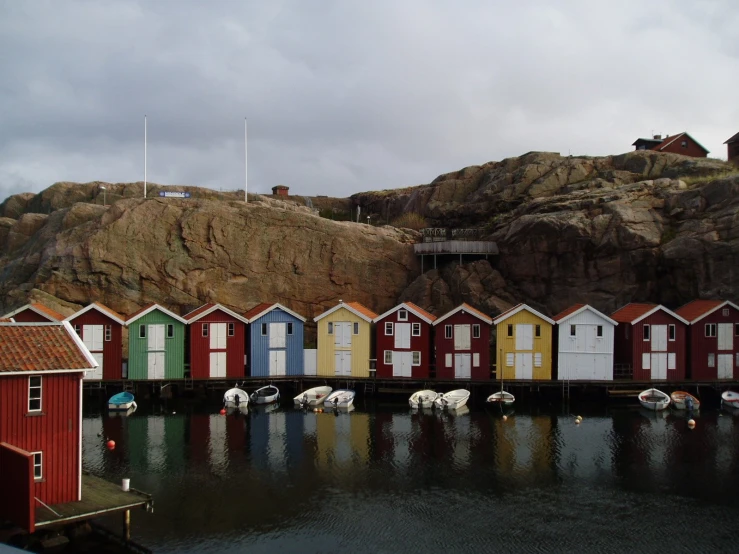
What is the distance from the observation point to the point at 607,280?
6694 centimetres

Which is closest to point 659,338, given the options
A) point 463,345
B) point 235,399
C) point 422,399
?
point 463,345

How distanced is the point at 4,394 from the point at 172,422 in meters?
25.8

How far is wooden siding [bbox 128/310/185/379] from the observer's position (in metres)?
58.1

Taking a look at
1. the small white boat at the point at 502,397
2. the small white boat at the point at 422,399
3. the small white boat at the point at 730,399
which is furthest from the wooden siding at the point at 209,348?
the small white boat at the point at 730,399

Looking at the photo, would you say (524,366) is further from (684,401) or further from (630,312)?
(684,401)

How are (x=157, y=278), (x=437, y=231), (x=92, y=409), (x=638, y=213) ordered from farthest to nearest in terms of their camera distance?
(x=437, y=231), (x=157, y=278), (x=638, y=213), (x=92, y=409)

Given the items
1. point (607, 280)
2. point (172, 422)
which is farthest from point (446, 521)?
point (607, 280)

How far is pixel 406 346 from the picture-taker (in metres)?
59.3

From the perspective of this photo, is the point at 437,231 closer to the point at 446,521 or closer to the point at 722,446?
the point at 722,446

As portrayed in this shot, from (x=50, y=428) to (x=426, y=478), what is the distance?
723 inches

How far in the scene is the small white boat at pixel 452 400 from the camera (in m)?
53.1

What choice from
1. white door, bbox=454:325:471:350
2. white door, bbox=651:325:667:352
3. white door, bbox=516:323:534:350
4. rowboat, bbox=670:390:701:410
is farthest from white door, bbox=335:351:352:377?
rowboat, bbox=670:390:701:410

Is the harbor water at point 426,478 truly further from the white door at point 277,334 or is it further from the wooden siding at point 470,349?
the white door at point 277,334

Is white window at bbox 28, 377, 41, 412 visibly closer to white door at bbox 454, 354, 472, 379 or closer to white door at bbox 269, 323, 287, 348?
white door at bbox 269, 323, 287, 348
